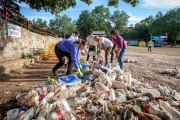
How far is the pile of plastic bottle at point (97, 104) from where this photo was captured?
1810 millimetres

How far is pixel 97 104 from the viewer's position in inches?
87.7

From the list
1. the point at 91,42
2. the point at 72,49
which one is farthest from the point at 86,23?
the point at 72,49

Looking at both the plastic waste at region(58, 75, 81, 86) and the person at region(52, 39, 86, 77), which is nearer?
the plastic waste at region(58, 75, 81, 86)

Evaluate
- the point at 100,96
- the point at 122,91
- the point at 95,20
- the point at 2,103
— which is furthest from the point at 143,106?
the point at 95,20

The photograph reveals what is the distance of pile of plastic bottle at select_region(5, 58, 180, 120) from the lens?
71.2 inches

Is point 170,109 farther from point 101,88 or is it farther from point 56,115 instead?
point 56,115

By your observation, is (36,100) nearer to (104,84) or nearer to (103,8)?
(104,84)

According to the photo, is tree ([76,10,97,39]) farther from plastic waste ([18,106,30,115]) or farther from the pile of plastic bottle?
plastic waste ([18,106,30,115])

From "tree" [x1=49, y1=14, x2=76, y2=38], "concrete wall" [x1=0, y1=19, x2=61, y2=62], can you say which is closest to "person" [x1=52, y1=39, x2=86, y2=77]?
"concrete wall" [x1=0, y1=19, x2=61, y2=62]

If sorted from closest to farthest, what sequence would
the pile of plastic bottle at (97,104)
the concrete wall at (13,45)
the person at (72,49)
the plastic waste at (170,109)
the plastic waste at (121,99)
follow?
the pile of plastic bottle at (97,104)
the plastic waste at (170,109)
the plastic waste at (121,99)
the person at (72,49)
the concrete wall at (13,45)

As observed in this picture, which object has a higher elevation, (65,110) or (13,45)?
(13,45)

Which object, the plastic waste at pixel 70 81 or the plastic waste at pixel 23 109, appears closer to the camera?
the plastic waste at pixel 23 109

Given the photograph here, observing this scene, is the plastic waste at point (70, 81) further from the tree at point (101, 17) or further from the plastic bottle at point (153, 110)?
the tree at point (101, 17)

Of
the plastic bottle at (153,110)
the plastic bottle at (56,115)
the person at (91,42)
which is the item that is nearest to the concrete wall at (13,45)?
the person at (91,42)
